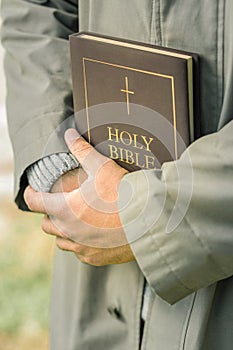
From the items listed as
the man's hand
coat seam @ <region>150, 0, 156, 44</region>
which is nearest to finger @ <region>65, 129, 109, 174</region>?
the man's hand

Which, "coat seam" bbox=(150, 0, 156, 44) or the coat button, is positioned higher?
"coat seam" bbox=(150, 0, 156, 44)

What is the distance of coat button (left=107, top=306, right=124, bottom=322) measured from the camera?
3.51 feet

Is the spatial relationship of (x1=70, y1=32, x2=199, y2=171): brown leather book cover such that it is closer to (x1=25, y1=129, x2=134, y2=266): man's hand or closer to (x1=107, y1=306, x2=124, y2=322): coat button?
(x1=25, y1=129, x2=134, y2=266): man's hand

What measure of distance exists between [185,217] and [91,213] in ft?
0.48

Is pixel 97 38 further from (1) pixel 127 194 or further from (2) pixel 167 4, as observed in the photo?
(1) pixel 127 194

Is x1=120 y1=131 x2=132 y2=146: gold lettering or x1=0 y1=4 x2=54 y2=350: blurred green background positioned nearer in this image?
x1=120 y1=131 x2=132 y2=146: gold lettering

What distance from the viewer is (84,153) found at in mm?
1020

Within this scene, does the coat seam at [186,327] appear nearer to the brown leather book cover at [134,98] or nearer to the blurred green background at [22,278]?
the brown leather book cover at [134,98]

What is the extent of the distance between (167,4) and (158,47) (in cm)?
5

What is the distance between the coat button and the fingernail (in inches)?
9.5

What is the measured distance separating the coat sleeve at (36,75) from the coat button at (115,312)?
0.65ft

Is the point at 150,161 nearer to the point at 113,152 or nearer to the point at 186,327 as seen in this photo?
the point at 113,152

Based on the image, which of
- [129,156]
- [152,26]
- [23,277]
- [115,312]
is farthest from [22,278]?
[152,26]

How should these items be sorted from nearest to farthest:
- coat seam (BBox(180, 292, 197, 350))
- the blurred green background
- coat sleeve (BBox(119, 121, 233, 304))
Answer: coat sleeve (BBox(119, 121, 233, 304))
coat seam (BBox(180, 292, 197, 350))
the blurred green background
